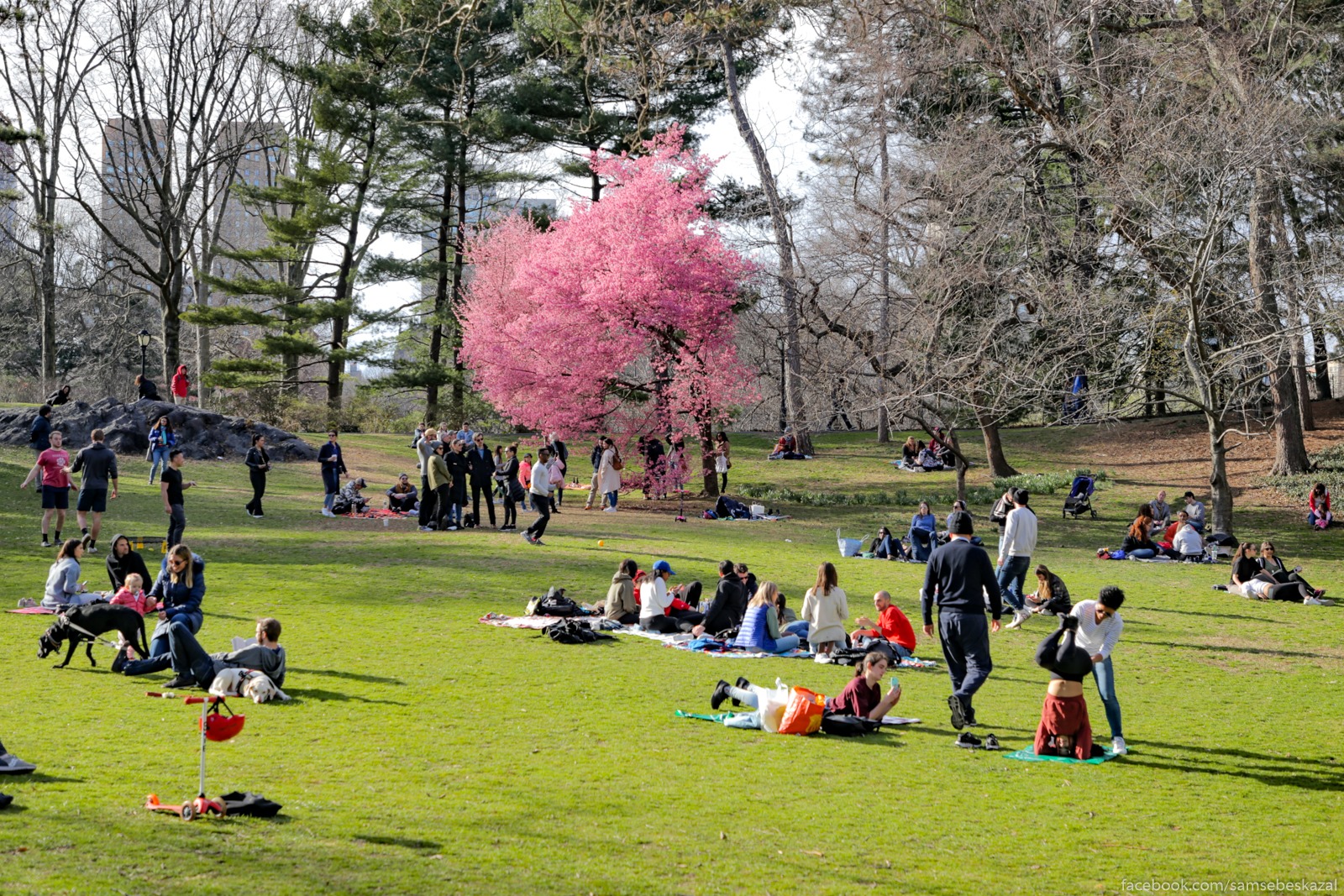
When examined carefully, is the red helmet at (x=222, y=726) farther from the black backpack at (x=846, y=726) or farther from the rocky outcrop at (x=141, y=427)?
the rocky outcrop at (x=141, y=427)

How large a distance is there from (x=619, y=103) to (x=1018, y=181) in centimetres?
1615

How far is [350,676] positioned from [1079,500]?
2031 centimetres

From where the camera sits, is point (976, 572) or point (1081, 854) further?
point (976, 572)

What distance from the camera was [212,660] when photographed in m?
9.40

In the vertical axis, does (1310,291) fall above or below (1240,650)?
above

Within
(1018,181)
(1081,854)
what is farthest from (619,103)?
(1081,854)

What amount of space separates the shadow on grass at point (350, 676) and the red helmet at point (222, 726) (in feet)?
11.5

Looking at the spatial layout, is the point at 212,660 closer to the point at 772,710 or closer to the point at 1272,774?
the point at 772,710

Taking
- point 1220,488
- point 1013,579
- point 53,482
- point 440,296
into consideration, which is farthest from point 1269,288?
point 440,296

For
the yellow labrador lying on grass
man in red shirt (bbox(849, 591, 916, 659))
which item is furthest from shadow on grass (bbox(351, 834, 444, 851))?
man in red shirt (bbox(849, 591, 916, 659))

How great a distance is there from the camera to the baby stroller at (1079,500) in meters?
26.1

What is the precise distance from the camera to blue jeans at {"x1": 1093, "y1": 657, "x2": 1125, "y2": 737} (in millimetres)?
8391

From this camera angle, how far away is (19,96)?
37.4 m

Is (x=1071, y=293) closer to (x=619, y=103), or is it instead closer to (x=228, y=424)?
(x=619, y=103)
